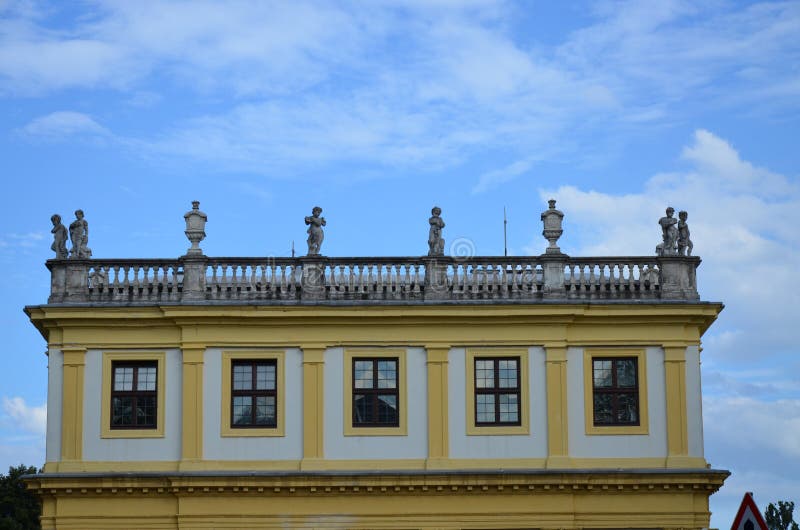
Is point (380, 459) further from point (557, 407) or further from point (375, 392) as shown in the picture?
point (557, 407)

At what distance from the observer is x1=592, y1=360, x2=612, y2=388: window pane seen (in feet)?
119

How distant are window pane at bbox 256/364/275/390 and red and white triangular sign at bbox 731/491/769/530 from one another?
21.7m

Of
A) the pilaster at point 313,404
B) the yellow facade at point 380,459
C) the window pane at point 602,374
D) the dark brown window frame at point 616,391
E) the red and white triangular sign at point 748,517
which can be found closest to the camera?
the red and white triangular sign at point 748,517

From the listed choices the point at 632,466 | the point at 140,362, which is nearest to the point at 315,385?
the point at 140,362

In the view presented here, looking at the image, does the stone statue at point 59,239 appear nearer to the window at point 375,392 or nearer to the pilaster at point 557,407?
the window at point 375,392

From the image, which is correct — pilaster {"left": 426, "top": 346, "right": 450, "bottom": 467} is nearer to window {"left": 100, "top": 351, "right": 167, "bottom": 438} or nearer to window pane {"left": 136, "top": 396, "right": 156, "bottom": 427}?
window {"left": 100, "top": 351, "right": 167, "bottom": 438}

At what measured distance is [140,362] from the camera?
3619 centimetres

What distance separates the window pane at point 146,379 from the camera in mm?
36094

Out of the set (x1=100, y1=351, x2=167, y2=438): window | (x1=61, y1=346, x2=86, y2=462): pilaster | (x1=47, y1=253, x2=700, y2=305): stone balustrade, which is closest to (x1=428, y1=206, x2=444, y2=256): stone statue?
(x1=47, y1=253, x2=700, y2=305): stone balustrade

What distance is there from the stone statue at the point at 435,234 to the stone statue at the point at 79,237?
932cm

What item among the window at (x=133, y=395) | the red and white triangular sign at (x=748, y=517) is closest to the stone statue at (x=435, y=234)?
the window at (x=133, y=395)

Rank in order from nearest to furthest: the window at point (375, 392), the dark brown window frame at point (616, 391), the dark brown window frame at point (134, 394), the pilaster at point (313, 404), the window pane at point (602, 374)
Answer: the pilaster at point (313, 404) < the window at point (375, 392) < the dark brown window frame at point (134, 394) < the dark brown window frame at point (616, 391) < the window pane at point (602, 374)

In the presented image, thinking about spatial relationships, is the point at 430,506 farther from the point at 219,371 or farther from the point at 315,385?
the point at 219,371

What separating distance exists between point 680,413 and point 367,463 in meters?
8.30
